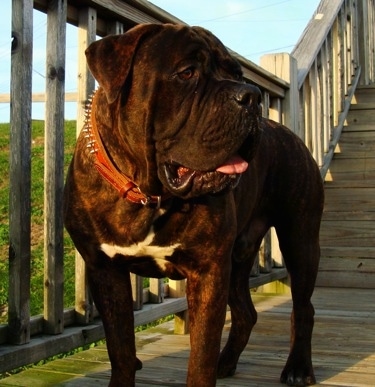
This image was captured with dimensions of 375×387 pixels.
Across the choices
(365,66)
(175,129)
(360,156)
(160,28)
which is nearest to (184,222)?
(175,129)

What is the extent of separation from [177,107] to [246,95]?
0.21 m

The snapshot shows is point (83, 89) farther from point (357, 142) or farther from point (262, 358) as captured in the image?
point (357, 142)

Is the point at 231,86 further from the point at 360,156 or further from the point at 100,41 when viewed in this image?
the point at 360,156

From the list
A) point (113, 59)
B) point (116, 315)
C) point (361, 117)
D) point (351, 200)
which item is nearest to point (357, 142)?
point (361, 117)

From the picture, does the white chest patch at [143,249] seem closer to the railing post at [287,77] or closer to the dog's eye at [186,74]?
the dog's eye at [186,74]

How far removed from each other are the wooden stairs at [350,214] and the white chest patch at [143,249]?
3.29 meters

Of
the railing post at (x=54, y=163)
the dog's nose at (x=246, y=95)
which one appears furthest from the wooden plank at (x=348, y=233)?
the dog's nose at (x=246, y=95)

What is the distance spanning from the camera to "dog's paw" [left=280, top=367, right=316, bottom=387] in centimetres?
A: 299

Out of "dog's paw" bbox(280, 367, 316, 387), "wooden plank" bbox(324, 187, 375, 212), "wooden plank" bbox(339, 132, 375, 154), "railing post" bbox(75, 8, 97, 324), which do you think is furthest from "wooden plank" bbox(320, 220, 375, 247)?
"railing post" bbox(75, 8, 97, 324)

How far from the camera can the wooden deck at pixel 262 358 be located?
304cm

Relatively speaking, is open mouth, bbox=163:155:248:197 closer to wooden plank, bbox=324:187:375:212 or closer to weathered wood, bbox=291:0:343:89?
weathered wood, bbox=291:0:343:89

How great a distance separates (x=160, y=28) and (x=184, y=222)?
63 centimetres

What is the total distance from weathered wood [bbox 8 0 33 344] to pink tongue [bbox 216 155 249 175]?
0.79 metres

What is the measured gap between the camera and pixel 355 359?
3.41 meters
